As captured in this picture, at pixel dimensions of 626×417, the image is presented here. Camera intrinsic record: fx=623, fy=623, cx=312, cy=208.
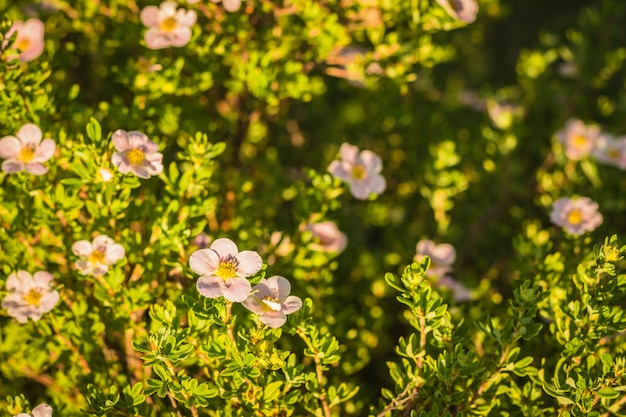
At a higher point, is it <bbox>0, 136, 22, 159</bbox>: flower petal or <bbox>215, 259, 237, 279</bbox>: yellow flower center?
<bbox>0, 136, 22, 159</bbox>: flower petal

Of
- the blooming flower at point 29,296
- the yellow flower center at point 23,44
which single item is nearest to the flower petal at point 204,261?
the blooming flower at point 29,296

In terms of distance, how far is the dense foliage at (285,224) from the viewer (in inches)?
56.5

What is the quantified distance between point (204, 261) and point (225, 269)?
83 millimetres

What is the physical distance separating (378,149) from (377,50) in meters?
0.75

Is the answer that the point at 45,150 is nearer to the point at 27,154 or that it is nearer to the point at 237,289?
the point at 27,154

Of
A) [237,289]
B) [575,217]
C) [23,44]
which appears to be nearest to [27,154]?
[23,44]

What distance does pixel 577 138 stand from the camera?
254 cm

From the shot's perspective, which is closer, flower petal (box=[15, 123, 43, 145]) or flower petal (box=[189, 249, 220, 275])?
flower petal (box=[189, 249, 220, 275])

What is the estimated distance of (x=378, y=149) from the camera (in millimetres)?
2811

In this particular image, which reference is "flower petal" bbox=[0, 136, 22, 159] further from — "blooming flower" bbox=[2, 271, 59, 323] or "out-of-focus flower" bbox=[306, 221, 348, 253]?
"out-of-focus flower" bbox=[306, 221, 348, 253]

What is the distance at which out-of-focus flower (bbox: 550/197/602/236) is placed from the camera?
75.3 inches

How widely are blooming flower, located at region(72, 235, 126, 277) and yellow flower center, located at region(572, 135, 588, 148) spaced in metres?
1.84

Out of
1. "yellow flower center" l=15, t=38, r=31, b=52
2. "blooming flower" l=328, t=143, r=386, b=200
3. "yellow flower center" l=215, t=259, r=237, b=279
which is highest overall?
"yellow flower center" l=15, t=38, r=31, b=52

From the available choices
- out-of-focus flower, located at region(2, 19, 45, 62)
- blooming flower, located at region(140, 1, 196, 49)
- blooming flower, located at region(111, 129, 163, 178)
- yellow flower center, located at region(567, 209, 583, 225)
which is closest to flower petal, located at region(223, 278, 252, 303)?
blooming flower, located at region(111, 129, 163, 178)
